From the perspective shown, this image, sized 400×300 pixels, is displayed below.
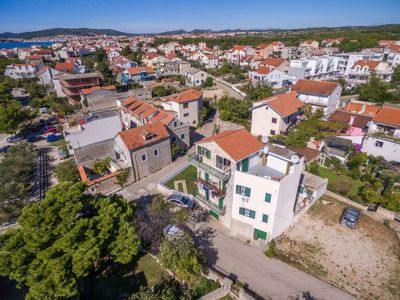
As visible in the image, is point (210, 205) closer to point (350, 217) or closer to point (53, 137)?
point (350, 217)

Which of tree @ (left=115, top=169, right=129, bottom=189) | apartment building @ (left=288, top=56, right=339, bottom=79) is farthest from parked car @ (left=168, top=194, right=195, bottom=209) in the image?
apartment building @ (left=288, top=56, right=339, bottom=79)

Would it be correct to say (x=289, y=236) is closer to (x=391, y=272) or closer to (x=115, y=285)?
(x=391, y=272)

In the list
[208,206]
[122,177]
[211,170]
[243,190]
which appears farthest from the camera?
[122,177]

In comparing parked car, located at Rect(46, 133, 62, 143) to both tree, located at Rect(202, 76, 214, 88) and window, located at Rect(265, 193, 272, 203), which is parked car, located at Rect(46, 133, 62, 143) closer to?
window, located at Rect(265, 193, 272, 203)

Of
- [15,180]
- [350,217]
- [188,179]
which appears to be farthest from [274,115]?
[15,180]

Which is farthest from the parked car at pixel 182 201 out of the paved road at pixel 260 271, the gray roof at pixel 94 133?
the gray roof at pixel 94 133

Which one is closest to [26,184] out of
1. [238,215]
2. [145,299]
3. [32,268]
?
[32,268]

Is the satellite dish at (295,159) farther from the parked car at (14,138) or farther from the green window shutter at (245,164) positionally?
the parked car at (14,138)
